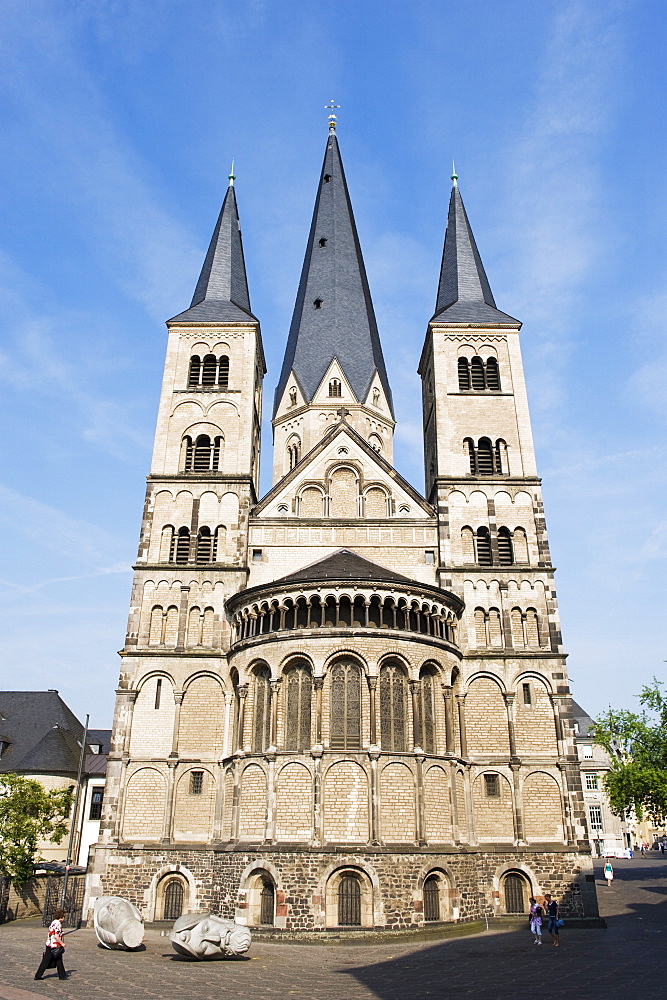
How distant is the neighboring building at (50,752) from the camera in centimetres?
4072

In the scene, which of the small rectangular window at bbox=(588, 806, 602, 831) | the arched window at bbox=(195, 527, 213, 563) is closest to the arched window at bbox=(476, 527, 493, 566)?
the arched window at bbox=(195, 527, 213, 563)

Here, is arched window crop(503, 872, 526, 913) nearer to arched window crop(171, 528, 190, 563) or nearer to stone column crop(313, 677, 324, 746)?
stone column crop(313, 677, 324, 746)

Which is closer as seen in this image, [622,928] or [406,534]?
[622,928]

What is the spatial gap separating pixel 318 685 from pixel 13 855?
1376 centimetres

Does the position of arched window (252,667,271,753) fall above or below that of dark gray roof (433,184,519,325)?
below

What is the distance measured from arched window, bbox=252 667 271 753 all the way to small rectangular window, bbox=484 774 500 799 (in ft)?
25.7

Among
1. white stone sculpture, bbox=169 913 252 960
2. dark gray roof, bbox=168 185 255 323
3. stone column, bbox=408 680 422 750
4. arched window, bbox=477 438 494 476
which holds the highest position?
dark gray roof, bbox=168 185 255 323

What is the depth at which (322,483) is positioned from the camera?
3127 centimetres

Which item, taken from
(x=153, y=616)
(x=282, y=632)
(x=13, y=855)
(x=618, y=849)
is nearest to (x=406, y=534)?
(x=282, y=632)

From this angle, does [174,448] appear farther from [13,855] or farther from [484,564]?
[13,855]

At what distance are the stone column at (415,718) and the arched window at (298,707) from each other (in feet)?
10.5

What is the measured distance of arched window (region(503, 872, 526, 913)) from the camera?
82.5ft

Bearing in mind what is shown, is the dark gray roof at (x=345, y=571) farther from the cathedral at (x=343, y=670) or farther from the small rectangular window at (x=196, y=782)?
the small rectangular window at (x=196, y=782)

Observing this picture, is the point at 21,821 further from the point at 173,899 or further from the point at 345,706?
the point at 345,706
